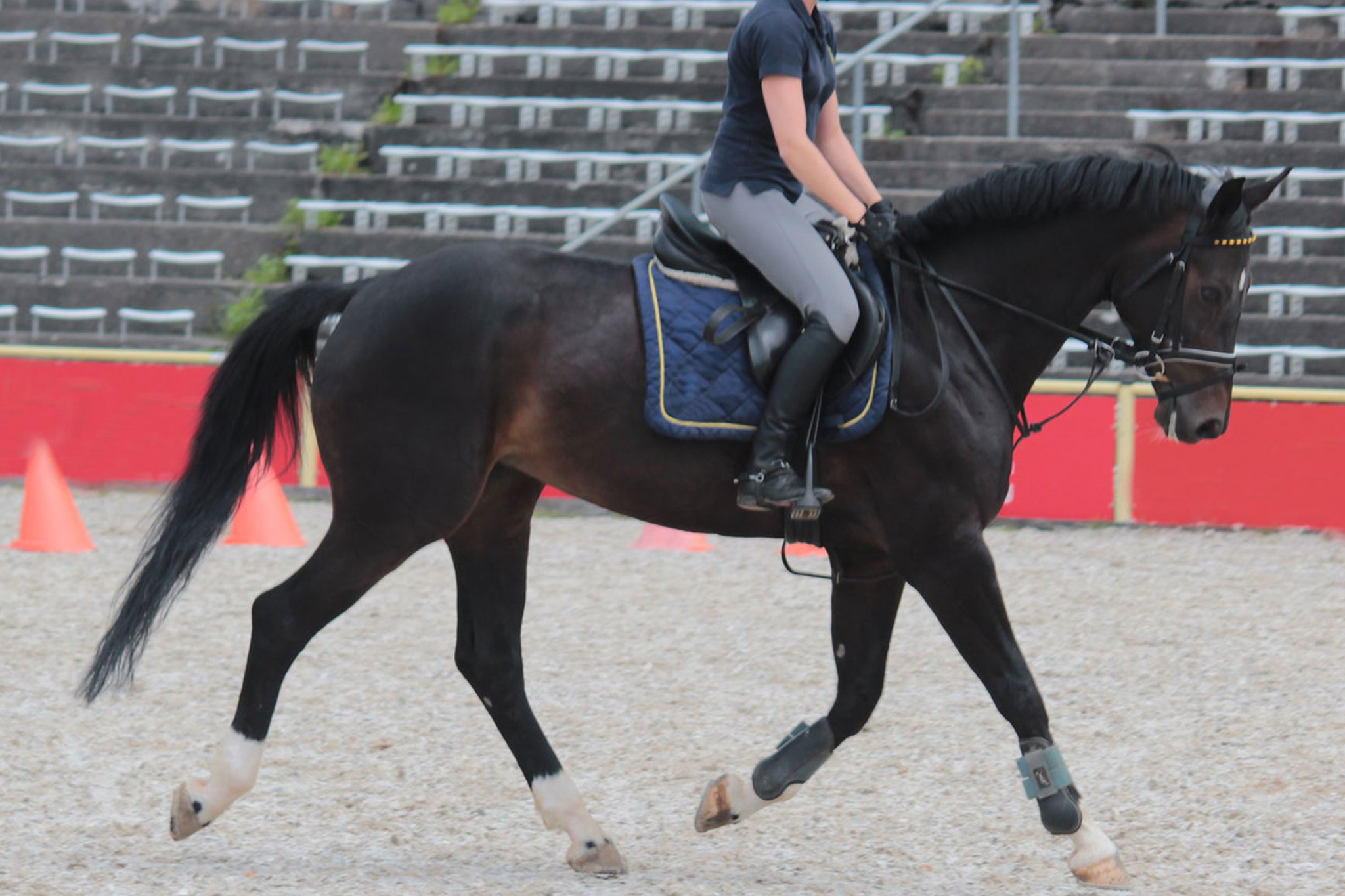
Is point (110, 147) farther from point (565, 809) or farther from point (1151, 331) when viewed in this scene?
point (1151, 331)

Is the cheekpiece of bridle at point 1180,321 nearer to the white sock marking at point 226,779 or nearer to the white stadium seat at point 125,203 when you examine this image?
the white sock marking at point 226,779

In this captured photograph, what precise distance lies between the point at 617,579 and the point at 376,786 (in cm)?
391

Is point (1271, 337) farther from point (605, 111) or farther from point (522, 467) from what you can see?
point (522, 467)

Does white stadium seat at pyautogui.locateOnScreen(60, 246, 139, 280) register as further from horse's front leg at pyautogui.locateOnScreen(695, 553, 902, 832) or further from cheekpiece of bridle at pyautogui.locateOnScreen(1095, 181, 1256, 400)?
cheekpiece of bridle at pyautogui.locateOnScreen(1095, 181, 1256, 400)

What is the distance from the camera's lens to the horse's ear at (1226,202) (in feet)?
14.6

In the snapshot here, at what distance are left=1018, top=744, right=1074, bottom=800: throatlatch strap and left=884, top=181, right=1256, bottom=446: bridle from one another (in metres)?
0.82

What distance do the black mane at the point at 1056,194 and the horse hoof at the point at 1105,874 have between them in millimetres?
1705

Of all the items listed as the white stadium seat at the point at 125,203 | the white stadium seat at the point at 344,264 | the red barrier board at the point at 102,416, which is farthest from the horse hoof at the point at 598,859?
the white stadium seat at the point at 125,203

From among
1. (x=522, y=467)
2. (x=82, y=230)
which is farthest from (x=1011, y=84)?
(x=522, y=467)

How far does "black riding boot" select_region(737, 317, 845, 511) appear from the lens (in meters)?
4.51

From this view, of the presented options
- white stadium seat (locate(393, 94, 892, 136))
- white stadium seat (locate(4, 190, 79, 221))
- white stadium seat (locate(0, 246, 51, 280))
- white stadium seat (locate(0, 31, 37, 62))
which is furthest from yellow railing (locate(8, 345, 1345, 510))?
white stadium seat (locate(0, 31, 37, 62))

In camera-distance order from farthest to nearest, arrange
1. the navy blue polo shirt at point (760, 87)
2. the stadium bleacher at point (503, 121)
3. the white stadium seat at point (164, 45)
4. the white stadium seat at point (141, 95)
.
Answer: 1. the white stadium seat at point (164, 45)
2. the white stadium seat at point (141, 95)
3. the stadium bleacher at point (503, 121)
4. the navy blue polo shirt at point (760, 87)

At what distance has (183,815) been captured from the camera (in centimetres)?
465

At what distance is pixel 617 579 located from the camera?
30.4 feet
